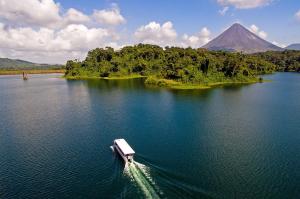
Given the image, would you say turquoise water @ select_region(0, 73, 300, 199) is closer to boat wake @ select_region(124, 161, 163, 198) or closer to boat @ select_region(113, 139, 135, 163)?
boat wake @ select_region(124, 161, 163, 198)

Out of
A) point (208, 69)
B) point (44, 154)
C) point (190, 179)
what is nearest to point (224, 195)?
point (190, 179)

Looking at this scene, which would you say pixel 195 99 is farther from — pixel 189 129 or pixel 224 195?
pixel 224 195

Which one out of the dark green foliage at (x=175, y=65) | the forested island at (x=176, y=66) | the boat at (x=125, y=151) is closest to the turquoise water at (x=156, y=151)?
the boat at (x=125, y=151)

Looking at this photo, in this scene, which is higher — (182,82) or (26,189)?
(182,82)

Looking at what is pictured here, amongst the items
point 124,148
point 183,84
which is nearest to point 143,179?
point 124,148

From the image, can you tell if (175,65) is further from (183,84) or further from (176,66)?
(183,84)

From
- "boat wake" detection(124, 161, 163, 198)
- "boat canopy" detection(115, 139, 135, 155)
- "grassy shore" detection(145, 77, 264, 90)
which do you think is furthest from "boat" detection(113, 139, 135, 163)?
"grassy shore" detection(145, 77, 264, 90)

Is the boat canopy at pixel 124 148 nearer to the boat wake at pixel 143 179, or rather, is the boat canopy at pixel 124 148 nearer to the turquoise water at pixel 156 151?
the boat wake at pixel 143 179
